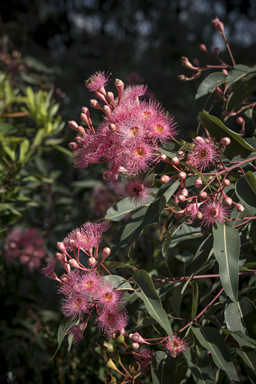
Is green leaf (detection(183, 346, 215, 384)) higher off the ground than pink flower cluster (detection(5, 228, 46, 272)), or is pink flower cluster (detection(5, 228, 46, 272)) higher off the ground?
green leaf (detection(183, 346, 215, 384))

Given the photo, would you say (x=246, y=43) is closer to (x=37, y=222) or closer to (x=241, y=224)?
(x=37, y=222)

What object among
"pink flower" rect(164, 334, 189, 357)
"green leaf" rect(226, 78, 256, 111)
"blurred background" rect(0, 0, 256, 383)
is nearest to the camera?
"pink flower" rect(164, 334, 189, 357)

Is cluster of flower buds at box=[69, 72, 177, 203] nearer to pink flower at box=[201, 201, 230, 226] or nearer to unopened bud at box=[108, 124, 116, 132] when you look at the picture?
unopened bud at box=[108, 124, 116, 132]

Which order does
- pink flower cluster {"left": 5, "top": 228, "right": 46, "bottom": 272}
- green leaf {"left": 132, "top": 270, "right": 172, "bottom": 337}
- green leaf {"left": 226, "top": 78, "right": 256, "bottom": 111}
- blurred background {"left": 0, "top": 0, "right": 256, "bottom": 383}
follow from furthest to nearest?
pink flower cluster {"left": 5, "top": 228, "right": 46, "bottom": 272} → blurred background {"left": 0, "top": 0, "right": 256, "bottom": 383} → green leaf {"left": 226, "top": 78, "right": 256, "bottom": 111} → green leaf {"left": 132, "top": 270, "right": 172, "bottom": 337}

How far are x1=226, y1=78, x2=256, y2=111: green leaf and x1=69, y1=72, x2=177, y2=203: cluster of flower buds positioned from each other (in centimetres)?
21

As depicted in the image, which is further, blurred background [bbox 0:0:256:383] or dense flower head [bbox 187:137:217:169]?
blurred background [bbox 0:0:256:383]

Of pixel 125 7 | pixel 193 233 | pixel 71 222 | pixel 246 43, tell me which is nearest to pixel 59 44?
pixel 125 7

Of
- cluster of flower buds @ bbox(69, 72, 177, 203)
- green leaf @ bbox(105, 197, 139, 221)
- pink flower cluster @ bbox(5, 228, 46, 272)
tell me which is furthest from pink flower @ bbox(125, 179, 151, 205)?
pink flower cluster @ bbox(5, 228, 46, 272)

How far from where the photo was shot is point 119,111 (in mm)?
607

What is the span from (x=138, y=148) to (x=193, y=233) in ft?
1.21

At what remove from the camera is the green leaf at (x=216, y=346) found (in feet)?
2.02

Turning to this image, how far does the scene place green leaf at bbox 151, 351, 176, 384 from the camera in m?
0.64

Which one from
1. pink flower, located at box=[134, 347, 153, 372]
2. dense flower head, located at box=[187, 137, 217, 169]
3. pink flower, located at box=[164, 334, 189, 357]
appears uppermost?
dense flower head, located at box=[187, 137, 217, 169]

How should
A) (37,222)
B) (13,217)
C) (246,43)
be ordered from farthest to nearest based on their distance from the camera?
(246,43) → (37,222) → (13,217)
